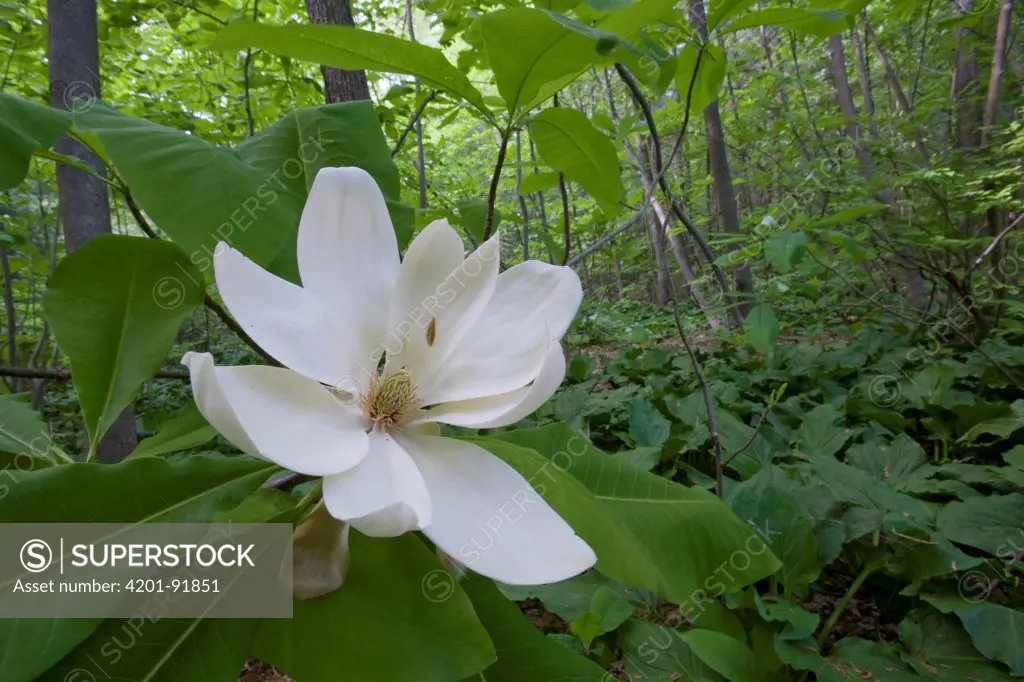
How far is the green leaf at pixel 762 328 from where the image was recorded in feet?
6.84

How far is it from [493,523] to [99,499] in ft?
1.13

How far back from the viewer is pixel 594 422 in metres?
2.90

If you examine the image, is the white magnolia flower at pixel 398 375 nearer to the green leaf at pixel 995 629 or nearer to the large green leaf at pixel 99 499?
the large green leaf at pixel 99 499

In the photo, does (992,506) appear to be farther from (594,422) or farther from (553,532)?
(553,532)

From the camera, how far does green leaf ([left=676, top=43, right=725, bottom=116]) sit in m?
1.10

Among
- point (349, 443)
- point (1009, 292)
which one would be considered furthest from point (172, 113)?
point (1009, 292)

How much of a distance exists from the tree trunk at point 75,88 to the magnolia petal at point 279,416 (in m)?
1.30

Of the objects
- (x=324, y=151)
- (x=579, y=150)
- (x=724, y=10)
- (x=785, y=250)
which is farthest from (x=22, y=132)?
(x=785, y=250)

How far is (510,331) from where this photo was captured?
0.57 meters

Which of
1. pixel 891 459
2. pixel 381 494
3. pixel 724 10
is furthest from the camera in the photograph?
pixel 891 459

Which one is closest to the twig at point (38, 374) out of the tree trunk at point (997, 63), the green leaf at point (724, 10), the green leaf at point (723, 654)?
the green leaf at point (724, 10)

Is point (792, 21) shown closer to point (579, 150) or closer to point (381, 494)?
point (579, 150)

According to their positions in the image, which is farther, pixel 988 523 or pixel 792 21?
pixel 988 523

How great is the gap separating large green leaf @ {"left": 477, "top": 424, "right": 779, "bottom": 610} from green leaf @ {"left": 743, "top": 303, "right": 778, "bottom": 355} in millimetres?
1491
